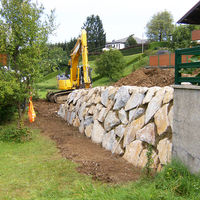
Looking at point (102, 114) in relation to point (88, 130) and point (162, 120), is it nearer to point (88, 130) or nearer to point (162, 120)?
point (88, 130)

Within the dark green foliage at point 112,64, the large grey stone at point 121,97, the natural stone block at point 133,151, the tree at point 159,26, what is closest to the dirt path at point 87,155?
the natural stone block at point 133,151

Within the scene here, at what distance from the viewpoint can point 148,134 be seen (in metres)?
5.57

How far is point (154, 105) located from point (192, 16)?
23.0ft

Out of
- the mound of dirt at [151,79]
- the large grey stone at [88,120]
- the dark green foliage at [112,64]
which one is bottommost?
the large grey stone at [88,120]

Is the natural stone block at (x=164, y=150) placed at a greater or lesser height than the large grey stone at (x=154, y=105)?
lesser

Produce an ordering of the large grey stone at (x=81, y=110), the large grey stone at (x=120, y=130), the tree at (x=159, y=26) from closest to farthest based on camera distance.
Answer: the large grey stone at (x=120, y=130)
the large grey stone at (x=81, y=110)
the tree at (x=159, y=26)

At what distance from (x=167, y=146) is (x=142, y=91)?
1747 millimetres

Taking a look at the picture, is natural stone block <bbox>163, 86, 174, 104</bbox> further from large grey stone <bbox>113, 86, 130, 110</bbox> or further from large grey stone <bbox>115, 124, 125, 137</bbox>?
large grey stone <bbox>115, 124, 125, 137</bbox>

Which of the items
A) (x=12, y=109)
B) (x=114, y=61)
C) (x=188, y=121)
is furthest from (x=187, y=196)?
(x=114, y=61)

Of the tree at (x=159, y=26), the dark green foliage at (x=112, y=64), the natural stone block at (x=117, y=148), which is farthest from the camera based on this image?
the tree at (x=159, y=26)

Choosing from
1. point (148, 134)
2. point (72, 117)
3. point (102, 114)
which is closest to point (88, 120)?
point (102, 114)

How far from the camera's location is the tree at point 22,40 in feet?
26.9

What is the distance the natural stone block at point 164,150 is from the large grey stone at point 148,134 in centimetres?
26

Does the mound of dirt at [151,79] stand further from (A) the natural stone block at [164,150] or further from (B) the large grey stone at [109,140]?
(A) the natural stone block at [164,150]
